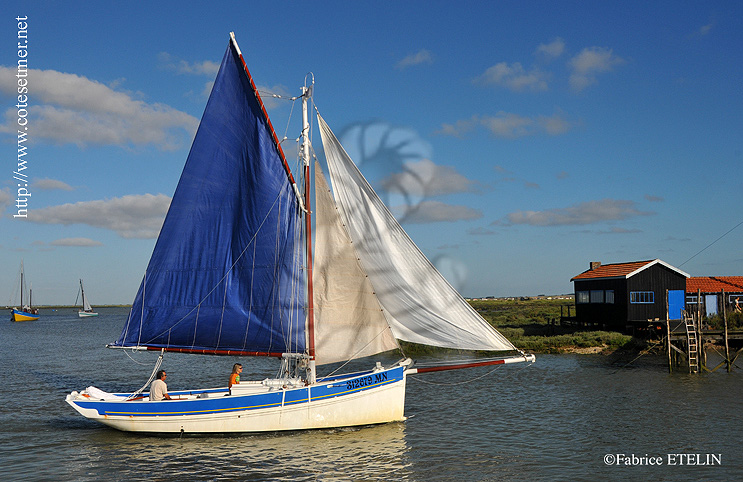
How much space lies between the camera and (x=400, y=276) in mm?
18938

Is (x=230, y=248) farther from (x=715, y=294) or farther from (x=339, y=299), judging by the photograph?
(x=715, y=294)

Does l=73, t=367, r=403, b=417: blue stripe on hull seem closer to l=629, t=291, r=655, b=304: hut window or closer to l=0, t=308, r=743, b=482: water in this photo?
l=0, t=308, r=743, b=482: water

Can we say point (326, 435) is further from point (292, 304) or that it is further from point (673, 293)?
point (673, 293)

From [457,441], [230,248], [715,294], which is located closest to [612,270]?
[715,294]

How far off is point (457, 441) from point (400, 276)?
6075mm

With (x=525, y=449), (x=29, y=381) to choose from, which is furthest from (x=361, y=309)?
(x=29, y=381)

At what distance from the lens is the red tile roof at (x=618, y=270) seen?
45.2 metres

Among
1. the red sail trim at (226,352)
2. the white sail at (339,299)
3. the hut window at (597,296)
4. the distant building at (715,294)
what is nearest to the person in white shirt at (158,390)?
the red sail trim at (226,352)

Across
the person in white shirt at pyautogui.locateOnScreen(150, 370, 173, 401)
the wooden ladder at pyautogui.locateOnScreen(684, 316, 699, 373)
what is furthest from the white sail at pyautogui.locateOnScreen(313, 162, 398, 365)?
the wooden ladder at pyautogui.locateOnScreen(684, 316, 699, 373)

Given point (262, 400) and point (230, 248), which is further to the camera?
point (230, 248)

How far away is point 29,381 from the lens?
34938 millimetres

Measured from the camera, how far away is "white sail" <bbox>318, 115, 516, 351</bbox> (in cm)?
1836

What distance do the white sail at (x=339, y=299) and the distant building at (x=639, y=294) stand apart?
31.7m

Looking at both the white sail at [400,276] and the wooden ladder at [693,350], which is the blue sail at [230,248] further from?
the wooden ladder at [693,350]
